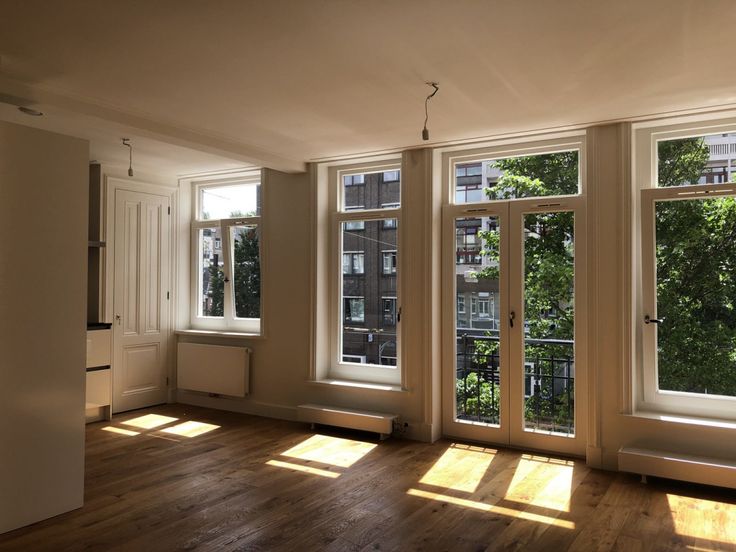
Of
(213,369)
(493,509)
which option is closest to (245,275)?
(213,369)

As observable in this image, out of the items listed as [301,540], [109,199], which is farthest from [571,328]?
[109,199]

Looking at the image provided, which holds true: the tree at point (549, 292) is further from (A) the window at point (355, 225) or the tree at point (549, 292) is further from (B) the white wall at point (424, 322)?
(A) the window at point (355, 225)

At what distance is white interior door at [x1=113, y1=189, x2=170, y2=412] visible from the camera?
6332mm

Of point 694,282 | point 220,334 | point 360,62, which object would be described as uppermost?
point 360,62

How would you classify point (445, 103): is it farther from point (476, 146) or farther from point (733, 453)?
point (733, 453)

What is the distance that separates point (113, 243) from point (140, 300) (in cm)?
71

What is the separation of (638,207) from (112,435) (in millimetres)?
4961

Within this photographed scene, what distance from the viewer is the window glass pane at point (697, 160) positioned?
4.25m

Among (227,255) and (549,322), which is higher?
(227,255)

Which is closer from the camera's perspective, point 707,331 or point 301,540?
point 301,540

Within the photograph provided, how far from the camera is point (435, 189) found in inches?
210

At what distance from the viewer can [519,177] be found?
5121 millimetres

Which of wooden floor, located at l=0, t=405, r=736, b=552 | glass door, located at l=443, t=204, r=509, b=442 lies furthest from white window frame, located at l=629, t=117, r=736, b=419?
glass door, located at l=443, t=204, r=509, b=442

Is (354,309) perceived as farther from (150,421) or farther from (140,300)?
(140,300)
